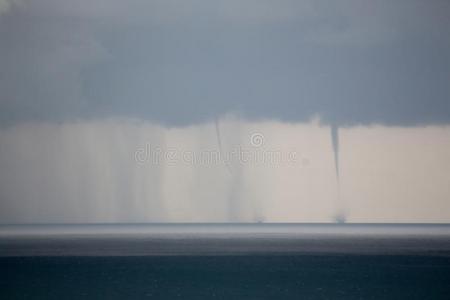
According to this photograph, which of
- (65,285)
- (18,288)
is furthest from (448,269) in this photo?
(18,288)

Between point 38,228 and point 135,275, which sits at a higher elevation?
point 135,275

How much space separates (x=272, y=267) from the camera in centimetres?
1822

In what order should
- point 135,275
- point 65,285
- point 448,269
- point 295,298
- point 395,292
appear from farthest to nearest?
1. point 448,269
2. point 135,275
3. point 65,285
4. point 395,292
5. point 295,298

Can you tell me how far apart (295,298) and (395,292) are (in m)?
2.48

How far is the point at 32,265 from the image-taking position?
19.0 m

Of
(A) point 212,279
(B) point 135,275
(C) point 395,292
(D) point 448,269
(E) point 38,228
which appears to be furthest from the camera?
(E) point 38,228

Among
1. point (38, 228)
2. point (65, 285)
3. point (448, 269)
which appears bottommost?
point (38, 228)

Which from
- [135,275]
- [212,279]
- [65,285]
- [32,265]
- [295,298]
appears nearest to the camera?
[295,298]

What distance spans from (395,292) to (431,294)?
75cm

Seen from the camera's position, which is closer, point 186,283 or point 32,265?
point 186,283

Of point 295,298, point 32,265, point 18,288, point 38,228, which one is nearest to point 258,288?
point 295,298

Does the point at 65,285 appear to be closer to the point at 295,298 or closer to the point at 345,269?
the point at 295,298

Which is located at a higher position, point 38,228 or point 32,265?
point 32,265

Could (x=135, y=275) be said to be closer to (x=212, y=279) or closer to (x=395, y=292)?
(x=212, y=279)
